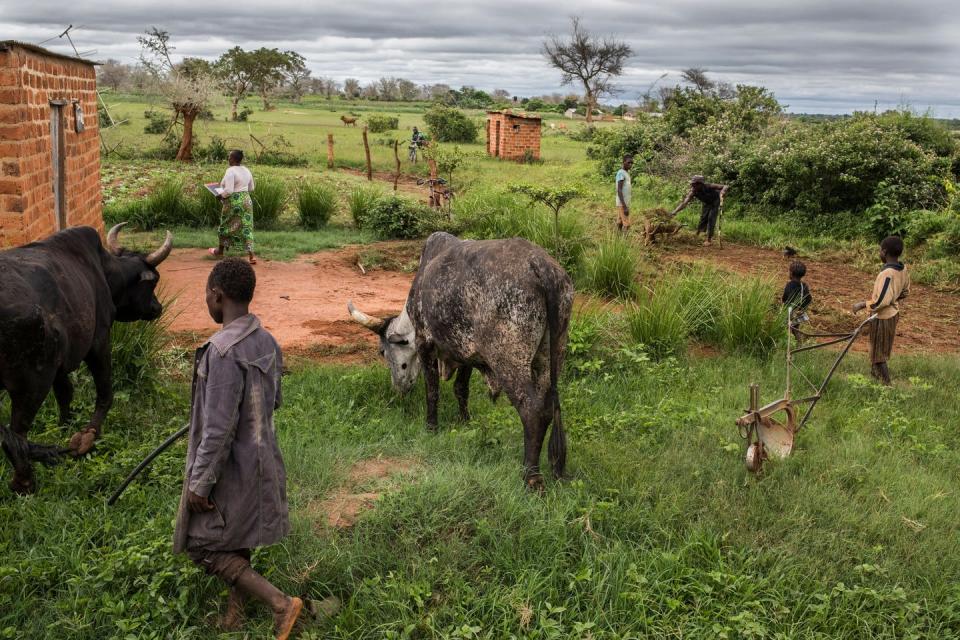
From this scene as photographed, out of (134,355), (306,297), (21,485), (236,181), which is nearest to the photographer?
(21,485)

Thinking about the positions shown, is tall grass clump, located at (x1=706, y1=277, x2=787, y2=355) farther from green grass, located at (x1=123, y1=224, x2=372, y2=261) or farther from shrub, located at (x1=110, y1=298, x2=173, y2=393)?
Result: green grass, located at (x1=123, y1=224, x2=372, y2=261)

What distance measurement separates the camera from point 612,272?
10.1 metres

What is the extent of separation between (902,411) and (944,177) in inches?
436

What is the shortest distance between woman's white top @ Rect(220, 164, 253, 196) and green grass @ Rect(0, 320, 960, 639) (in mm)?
6187

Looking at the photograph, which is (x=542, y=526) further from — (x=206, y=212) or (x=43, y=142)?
(x=206, y=212)

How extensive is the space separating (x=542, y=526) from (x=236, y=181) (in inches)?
357

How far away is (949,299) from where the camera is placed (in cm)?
1163

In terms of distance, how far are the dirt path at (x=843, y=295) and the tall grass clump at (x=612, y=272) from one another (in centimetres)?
175

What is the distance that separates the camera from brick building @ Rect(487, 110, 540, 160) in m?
28.2

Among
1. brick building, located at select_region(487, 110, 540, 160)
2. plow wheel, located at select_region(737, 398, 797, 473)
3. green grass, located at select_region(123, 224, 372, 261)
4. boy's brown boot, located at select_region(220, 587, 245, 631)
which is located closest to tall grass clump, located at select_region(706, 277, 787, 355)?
plow wheel, located at select_region(737, 398, 797, 473)

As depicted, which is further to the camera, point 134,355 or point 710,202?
point 710,202

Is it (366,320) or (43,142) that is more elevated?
(43,142)

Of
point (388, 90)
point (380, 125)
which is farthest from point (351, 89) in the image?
point (380, 125)

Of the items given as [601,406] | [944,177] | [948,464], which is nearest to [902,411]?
[948,464]
